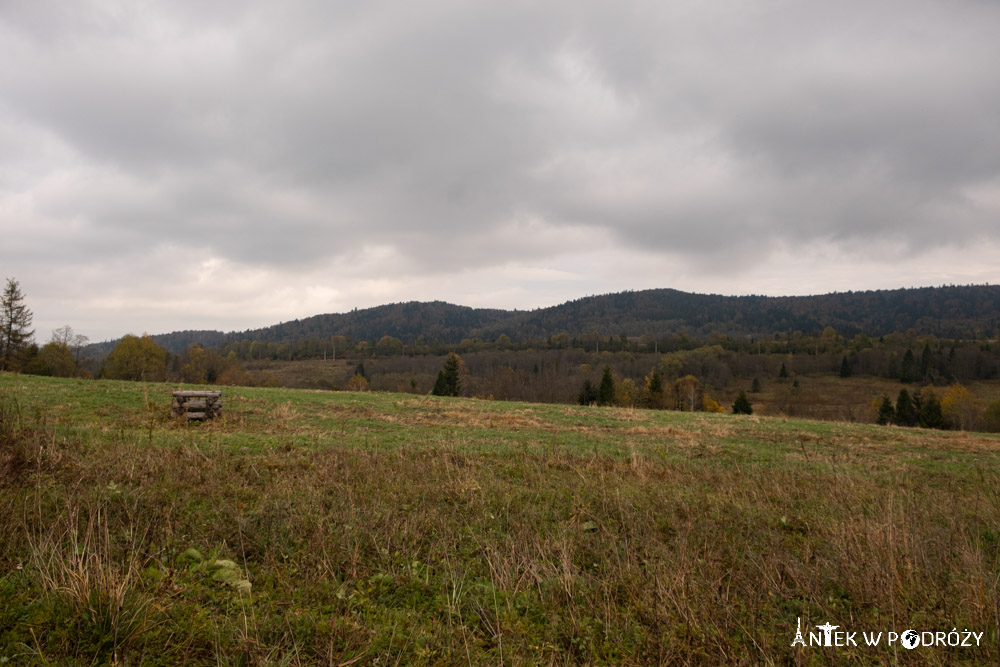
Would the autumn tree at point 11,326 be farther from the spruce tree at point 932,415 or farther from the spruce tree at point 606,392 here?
the spruce tree at point 932,415

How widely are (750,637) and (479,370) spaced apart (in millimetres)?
119594

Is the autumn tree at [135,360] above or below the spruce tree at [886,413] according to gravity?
above

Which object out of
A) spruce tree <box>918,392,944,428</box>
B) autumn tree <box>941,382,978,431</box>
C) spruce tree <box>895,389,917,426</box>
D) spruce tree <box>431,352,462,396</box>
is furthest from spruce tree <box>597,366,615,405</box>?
autumn tree <box>941,382,978,431</box>

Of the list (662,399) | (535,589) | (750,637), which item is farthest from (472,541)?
(662,399)

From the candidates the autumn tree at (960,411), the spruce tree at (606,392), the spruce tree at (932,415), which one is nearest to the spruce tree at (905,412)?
the spruce tree at (932,415)

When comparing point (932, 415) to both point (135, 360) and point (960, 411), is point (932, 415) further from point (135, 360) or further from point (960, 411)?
point (135, 360)

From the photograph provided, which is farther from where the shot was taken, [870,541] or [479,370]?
[479,370]

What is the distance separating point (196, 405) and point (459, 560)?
13.0 m

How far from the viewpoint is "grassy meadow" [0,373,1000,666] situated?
132 inches

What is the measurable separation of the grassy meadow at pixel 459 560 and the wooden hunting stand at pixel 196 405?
201 inches

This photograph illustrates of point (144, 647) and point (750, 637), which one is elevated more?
point (144, 647)

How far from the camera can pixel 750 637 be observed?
355 centimetres

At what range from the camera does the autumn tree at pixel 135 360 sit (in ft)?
200

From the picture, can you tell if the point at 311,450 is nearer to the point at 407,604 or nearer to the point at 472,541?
the point at 472,541
